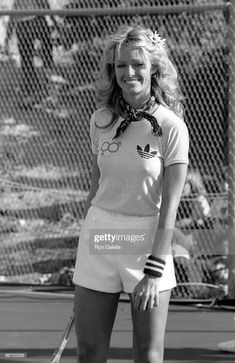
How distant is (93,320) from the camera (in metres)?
3.39

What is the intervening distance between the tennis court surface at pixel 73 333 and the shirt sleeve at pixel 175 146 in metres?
2.63

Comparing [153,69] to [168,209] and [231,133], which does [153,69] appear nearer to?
[168,209]

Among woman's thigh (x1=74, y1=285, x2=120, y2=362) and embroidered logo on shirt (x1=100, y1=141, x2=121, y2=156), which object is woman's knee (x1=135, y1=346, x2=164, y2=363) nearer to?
woman's thigh (x1=74, y1=285, x2=120, y2=362)

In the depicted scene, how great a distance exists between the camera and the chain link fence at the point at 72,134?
8758mm

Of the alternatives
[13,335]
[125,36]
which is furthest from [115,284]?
[13,335]

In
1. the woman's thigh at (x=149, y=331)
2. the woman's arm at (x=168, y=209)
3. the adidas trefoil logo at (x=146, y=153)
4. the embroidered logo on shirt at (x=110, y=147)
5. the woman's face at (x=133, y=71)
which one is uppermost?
the woman's face at (x=133, y=71)

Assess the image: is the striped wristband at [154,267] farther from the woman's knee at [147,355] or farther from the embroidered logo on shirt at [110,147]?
the embroidered logo on shirt at [110,147]

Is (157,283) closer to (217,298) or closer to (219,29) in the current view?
(217,298)

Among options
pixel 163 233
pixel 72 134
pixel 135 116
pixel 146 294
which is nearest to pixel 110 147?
pixel 135 116

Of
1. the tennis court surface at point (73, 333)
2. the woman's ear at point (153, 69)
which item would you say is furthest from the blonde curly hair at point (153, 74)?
the tennis court surface at point (73, 333)

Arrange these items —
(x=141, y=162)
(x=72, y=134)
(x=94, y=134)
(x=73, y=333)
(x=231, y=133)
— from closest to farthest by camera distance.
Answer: (x=141, y=162), (x=94, y=134), (x=73, y=333), (x=231, y=133), (x=72, y=134)

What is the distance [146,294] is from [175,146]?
560mm

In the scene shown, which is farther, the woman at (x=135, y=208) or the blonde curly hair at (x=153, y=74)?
→ the blonde curly hair at (x=153, y=74)

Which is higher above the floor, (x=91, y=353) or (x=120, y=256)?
(x=120, y=256)
